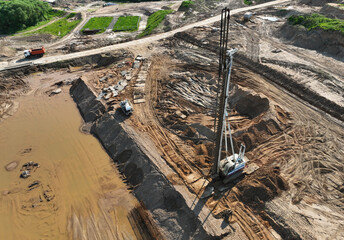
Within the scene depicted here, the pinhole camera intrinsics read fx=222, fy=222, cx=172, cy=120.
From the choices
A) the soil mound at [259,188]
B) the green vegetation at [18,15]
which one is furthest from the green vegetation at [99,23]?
the soil mound at [259,188]

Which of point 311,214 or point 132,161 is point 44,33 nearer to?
point 132,161

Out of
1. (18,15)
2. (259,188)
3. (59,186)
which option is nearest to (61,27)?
(18,15)

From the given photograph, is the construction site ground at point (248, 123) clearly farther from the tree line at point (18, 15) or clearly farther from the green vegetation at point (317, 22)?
the tree line at point (18, 15)

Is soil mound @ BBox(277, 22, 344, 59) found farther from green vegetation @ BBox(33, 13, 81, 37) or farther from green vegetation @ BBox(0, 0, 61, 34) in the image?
green vegetation @ BBox(0, 0, 61, 34)

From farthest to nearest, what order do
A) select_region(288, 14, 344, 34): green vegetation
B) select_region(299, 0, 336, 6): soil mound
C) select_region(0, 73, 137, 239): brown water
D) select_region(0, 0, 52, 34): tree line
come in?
select_region(0, 0, 52, 34): tree line < select_region(299, 0, 336, 6): soil mound < select_region(288, 14, 344, 34): green vegetation < select_region(0, 73, 137, 239): brown water

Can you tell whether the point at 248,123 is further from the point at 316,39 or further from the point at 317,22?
the point at 317,22

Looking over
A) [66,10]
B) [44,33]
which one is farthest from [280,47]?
[66,10]

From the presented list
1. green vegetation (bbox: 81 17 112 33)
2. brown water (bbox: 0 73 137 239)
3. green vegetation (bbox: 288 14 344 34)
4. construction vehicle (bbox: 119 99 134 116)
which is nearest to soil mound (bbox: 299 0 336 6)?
green vegetation (bbox: 288 14 344 34)
